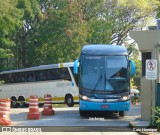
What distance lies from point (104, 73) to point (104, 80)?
1.12 ft

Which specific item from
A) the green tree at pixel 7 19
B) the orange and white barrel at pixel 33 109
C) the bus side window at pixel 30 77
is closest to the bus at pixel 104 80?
the orange and white barrel at pixel 33 109

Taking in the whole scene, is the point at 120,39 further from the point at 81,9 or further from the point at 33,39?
the point at 33,39

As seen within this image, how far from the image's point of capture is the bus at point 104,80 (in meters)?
19.4

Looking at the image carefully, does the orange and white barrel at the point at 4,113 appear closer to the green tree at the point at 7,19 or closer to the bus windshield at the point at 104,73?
the bus windshield at the point at 104,73

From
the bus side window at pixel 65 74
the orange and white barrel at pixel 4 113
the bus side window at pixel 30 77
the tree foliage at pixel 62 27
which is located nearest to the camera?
the orange and white barrel at pixel 4 113

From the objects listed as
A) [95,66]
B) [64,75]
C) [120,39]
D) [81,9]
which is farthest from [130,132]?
[120,39]

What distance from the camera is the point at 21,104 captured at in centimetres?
3834

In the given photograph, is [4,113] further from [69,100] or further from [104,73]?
[69,100]

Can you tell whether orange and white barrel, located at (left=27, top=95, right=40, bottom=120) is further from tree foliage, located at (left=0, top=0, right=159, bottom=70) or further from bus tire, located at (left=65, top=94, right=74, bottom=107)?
tree foliage, located at (left=0, top=0, right=159, bottom=70)

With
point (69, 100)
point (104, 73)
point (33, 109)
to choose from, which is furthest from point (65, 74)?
point (33, 109)

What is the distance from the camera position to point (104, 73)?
64.8 ft

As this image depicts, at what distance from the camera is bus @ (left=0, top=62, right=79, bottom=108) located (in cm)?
3384

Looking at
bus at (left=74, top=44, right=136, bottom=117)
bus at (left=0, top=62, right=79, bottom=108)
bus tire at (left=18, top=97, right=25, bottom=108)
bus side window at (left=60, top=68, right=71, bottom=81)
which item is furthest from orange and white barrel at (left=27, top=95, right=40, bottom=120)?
bus tire at (left=18, top=97, right=25, bottom=108)

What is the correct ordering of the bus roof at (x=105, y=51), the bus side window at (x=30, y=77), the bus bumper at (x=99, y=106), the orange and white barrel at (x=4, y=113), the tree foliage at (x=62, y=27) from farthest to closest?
the tree foliage at (x=62, y=27) → the bus side window at (x=30, y=77) → the bus roof at (x=105, y=51) → the bus bumper at (x=99, y=106) → the orange and white barrel at (x=4, y=113)
